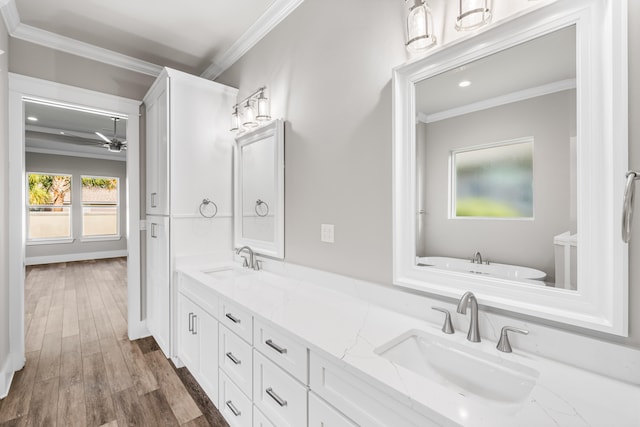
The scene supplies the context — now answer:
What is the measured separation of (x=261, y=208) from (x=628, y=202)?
204 centimetres

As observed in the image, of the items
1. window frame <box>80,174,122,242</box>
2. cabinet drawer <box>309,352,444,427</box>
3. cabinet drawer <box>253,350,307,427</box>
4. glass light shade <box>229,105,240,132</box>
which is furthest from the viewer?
window frame <box>80,174,122,242</box>

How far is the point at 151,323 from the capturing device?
2.84 m

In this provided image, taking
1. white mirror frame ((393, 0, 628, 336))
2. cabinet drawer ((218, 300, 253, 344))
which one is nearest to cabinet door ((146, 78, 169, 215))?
cabinet drawer ((218, 300, 253, 344))

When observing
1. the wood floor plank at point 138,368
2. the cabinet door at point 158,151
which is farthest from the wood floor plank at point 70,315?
the cabinet door at point 158,151

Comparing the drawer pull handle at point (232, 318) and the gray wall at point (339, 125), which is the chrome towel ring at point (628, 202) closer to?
the gray wall at point (339, 125)

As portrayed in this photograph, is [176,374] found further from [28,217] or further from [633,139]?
[28,217]

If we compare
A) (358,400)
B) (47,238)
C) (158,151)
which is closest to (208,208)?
(158,151)

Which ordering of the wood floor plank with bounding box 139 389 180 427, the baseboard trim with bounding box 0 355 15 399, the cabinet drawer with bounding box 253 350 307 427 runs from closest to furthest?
the cabinet drawer with bounding box 253 350 307 427, the wood floor plank with bounding box 139 389 180 427, the baseboard trim with bounding box 0 355 15 399

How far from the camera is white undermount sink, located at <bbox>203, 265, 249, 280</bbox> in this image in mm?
2276

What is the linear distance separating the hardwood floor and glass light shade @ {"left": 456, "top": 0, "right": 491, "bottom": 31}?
2351 mm

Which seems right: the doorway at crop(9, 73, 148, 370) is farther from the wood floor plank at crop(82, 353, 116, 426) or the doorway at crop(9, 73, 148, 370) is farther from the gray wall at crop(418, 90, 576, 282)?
the gray wall at crop(418, 90, 576, 282)

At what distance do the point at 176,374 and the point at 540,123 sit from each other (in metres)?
2.75

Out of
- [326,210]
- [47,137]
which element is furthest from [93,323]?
[47,137]

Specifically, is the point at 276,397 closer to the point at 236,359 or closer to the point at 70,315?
the point at 236,359
